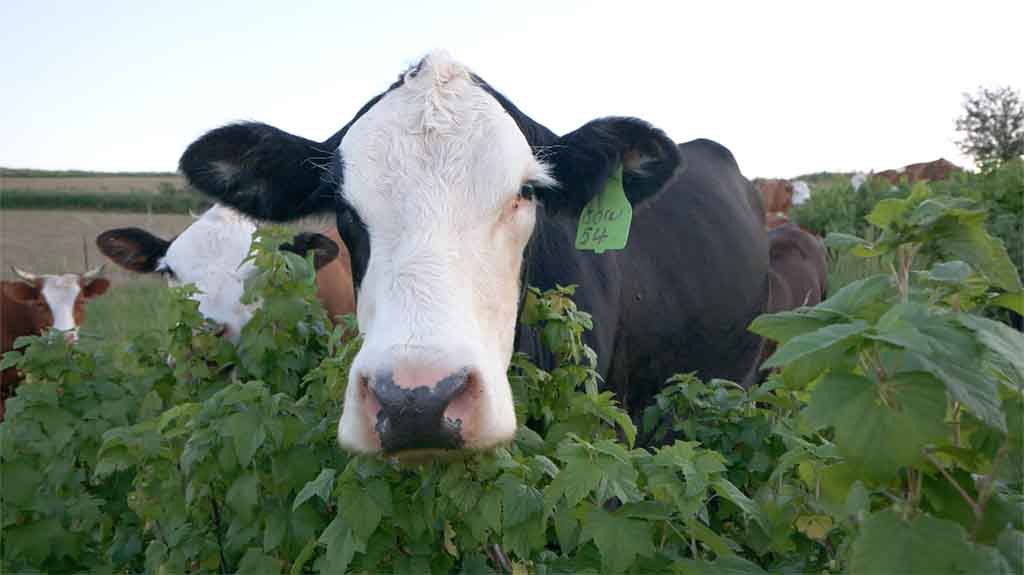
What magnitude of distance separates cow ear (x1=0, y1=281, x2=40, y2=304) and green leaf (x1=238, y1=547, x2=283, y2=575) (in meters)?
8.10

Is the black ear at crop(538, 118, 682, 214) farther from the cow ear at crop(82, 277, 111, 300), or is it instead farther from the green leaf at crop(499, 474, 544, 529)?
the cow ear at crop(82, 277, 111, 300)

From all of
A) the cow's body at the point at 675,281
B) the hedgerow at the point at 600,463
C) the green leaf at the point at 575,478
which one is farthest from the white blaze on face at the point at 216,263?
the green leaf at the point at 575,478

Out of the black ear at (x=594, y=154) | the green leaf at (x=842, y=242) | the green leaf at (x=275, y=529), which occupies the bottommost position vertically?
the green leaf at (x=275, y=529)

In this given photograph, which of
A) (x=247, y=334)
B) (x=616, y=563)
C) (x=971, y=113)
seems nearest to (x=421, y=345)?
(x=616, y=563)

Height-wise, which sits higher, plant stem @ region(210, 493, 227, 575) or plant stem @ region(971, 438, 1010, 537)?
plant stem @ region(971, 438, 1010, 537)

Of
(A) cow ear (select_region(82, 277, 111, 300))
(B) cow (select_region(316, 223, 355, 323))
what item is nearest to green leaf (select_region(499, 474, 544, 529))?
(B) cow (select_region(316, 223, 355, 323))

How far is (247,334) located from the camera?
295 centimetres

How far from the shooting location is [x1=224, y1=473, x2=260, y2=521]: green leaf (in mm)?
2035

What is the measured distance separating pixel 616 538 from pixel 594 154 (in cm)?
168

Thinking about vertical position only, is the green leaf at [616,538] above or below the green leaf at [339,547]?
above

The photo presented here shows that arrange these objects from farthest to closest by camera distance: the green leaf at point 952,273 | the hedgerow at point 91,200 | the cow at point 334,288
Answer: the hedgerow at point 91,200 → the cow at point 334,288 → the green leaf at point 952,273

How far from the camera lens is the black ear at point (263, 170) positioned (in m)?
2.78

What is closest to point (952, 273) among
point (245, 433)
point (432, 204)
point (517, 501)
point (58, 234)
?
point (517, 501)

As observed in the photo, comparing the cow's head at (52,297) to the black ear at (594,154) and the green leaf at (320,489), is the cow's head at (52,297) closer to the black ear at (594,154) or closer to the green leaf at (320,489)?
the black ear at (594,154)
